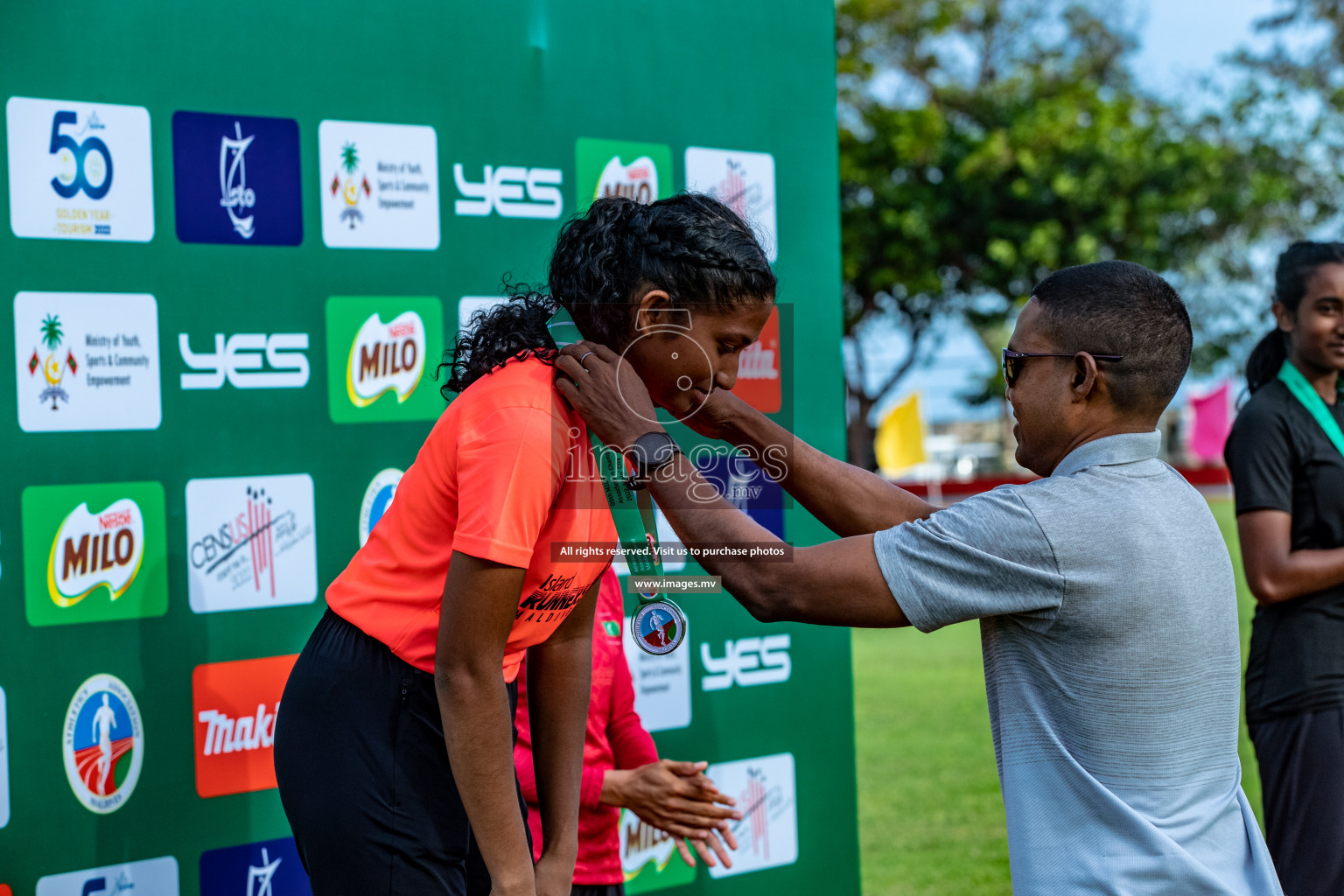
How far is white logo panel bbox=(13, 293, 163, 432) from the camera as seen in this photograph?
238 centimetres

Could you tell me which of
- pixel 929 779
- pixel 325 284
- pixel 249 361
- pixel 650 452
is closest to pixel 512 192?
pixel 325 284

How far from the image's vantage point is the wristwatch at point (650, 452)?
5.41 feet

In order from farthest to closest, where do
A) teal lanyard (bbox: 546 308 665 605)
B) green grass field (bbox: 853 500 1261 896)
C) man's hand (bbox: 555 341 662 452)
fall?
green grass field (bbox: 853 500 1261 896)
teal lanyard (bbox: 546 308 665 605)
man's hand (bbox: 555 341 662 452)

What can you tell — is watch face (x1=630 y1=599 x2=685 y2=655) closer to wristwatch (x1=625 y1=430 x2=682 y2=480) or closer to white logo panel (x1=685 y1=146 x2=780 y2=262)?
wristwatch (x1=625 y1=430 x2=682 y2=480)

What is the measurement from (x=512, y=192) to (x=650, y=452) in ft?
4.81

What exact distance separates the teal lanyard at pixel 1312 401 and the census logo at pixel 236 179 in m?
2.37

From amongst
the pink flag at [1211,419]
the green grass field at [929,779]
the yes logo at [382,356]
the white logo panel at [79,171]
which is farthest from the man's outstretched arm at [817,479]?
the pink flag at [1211,419]

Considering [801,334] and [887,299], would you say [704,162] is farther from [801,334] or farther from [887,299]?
[887,299]

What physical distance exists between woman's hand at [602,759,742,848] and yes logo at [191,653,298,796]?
2.60 ft

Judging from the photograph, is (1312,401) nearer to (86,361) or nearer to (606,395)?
(606,395)

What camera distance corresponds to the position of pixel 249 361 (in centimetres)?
260

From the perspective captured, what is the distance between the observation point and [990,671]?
5.71ft

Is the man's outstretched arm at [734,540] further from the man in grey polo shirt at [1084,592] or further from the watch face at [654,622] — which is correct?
the watch face at [654,622]

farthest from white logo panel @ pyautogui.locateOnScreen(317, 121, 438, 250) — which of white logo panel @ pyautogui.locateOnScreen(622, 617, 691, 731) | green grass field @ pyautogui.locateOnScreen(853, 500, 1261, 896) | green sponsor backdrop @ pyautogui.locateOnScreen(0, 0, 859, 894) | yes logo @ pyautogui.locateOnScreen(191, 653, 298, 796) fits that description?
green grass field @ pyautogui.locateOnScreen(853, 500, 1261, 896)
